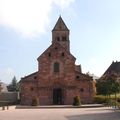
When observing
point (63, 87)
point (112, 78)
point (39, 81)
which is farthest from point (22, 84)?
point (112, 78)

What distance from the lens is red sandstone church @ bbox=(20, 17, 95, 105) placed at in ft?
192

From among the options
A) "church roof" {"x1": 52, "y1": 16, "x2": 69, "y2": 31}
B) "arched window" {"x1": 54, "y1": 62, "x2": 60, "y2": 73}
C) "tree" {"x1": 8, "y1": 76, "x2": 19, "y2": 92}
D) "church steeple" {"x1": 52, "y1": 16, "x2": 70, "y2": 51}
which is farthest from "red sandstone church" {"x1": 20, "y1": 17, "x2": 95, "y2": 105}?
"tree" {"x1": 8, "y1": 76, "x2": 19, "y2": 92}

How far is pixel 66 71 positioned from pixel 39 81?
4.59 meters

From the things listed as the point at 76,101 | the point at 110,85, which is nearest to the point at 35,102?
the point at 76,101

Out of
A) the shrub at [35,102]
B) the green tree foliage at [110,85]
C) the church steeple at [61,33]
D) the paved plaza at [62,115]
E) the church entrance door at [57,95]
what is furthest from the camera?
the church steeple at [61,33]

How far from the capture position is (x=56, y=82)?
58906 millimetres

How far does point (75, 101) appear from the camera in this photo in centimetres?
5366

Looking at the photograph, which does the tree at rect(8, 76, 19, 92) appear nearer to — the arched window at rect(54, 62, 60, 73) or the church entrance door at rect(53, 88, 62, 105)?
the arched window at rect(54, 62, 60, 73)

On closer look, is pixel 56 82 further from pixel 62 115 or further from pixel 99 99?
pixel 62 115

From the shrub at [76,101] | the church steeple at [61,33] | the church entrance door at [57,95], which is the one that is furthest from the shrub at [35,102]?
the church steeple at [61,33]

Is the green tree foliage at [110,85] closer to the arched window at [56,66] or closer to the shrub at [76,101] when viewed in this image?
the shrub at [76,101]

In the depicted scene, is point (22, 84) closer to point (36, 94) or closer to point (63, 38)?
point (36, 94)

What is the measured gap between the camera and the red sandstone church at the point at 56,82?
58438 mm

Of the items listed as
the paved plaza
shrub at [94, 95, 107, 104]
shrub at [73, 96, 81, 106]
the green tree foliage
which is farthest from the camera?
shrub at [94, 95, 107, 104]
